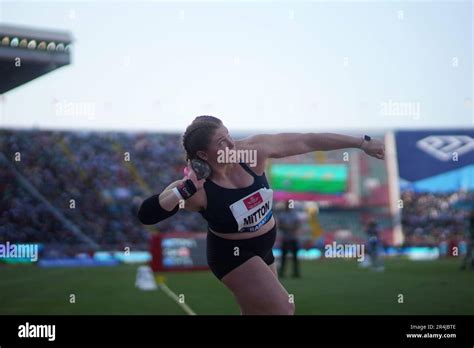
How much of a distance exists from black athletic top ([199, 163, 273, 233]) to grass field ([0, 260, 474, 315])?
2.73 m

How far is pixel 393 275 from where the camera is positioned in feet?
36.8

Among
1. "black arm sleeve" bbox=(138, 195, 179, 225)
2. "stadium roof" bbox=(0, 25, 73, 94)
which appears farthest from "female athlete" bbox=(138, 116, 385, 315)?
"stadium roof" bbox=(0, 25, 73, 94)

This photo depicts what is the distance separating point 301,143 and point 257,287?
1228 mm

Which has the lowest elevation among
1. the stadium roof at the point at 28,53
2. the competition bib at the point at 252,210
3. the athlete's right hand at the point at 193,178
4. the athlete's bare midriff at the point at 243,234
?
the athlete's bare midriff at the point at 243,234

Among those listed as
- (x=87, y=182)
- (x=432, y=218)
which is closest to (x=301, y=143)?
(x=87, y=182)

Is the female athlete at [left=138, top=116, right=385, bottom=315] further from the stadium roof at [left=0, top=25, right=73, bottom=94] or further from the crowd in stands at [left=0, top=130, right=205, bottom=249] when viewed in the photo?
the crowd in stands at [left=0, top=130, right=205, bottom=249]

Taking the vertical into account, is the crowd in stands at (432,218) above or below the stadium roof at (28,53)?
below

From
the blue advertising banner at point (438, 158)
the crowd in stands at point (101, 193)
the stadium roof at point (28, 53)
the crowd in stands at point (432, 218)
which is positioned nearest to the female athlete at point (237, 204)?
the stadium roof at point (28, 53)

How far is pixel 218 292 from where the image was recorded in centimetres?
896

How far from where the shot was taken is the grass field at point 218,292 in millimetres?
7047

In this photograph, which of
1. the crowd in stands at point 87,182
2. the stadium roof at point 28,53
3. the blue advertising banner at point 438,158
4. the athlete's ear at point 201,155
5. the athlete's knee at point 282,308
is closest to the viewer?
the athlete's knee at point 282,308

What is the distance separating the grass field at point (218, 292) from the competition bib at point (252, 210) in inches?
106

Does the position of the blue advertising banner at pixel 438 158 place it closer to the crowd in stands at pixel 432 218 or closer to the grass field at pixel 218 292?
the grass field at pixel 218 292
